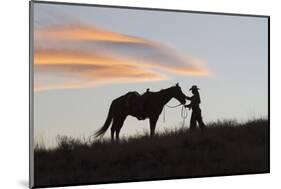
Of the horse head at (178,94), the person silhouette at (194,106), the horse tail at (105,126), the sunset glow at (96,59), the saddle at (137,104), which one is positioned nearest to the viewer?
the sunset glow at (96,59)

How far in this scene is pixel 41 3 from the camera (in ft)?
19.2

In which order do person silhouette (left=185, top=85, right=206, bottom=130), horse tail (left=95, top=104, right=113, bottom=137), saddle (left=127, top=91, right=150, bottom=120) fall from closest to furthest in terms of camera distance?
1. horse tail (left=95, top=104, right=113, bottom=137)
2. saddle (left=127, top=91, right=150, bottom=120)
3. person silhouette (left=185, top=85, right=206, bottom=130)

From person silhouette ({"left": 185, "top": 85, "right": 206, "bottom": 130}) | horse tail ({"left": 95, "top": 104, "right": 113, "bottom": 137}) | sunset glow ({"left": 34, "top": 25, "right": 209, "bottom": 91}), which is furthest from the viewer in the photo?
person silhouette ({"left": 185, "top": 85, "right": 206, "bottom": 130})

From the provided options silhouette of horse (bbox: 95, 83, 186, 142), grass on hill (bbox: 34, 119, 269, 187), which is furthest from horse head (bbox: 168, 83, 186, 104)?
grass on hill (bbox: 34, 119, 269, 187)

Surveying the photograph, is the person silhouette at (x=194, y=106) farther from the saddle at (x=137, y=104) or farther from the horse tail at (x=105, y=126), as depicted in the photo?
the horse tail at (x=105, y=126)

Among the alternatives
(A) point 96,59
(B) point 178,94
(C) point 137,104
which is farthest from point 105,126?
(B) point 178,94

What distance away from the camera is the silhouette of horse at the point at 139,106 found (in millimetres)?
6137

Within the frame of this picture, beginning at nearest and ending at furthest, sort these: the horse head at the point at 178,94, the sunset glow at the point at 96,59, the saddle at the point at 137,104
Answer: the sunset glow at the point at 96,59, the saddle at the point at 137,104, the horse head at the point at 178,94

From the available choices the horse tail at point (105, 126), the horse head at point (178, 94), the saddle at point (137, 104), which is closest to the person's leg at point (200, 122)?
the horse head at point (178, 94)

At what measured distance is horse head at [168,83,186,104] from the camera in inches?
251

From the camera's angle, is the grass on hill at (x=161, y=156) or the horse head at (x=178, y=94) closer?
the grass on hill at (x=161, y=156)

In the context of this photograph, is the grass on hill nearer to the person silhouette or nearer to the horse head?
the person silhouette

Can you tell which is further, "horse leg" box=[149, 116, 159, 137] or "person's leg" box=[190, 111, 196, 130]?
"person's leg" box=[190, 111, 196, 130]

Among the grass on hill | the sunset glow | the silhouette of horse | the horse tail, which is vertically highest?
the sunset glow
